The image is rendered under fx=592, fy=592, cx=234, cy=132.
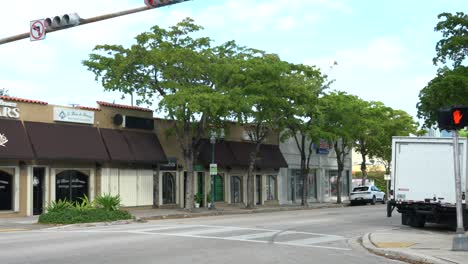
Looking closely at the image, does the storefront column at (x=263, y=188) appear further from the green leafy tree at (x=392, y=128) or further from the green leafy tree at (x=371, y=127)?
the green leafy tree at (x=392, y=128)

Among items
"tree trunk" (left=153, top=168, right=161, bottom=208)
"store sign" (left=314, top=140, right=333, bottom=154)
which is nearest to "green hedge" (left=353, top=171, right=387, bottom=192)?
"store sign" (left=314, top=140, right=333, bottom=154)

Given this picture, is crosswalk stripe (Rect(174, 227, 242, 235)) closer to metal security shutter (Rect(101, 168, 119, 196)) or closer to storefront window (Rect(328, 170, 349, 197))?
metal security shutter (Rect(101, 168, 119, 196))

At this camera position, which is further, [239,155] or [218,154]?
[239,155]

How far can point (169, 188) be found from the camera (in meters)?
35.7

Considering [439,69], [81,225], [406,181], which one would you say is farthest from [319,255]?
[439,69]

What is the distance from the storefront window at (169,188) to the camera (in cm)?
3528

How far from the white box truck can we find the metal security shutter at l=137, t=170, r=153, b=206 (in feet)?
54.2

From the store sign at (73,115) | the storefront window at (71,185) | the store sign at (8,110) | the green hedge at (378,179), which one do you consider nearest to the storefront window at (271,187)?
the storefront window at (71,185)

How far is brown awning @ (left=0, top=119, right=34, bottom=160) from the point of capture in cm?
2595

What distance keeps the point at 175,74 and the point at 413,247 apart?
19153 mm

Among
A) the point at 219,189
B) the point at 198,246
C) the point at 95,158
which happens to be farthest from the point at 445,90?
the point at 219,189

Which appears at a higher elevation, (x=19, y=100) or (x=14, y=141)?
(x=19, y=100)

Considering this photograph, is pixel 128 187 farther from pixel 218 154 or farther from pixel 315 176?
pixel 315 176

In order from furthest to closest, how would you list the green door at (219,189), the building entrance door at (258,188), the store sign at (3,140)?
the building entrance door at (258,188) → the green door at (219,189) → the store sign at (3,140)
